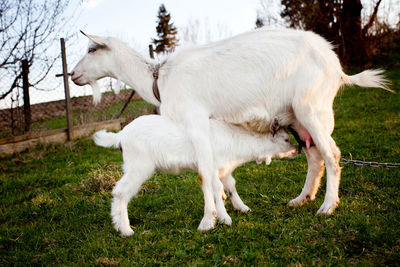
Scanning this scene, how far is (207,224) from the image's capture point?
289 cm

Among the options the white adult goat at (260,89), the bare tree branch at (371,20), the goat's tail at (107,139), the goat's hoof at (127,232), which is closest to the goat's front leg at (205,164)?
the white adult goat at (260,89)

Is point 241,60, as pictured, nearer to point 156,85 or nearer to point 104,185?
point 156,85

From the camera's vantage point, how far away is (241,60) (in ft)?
9.80

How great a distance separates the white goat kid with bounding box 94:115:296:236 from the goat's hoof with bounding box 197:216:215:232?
Answer: 144mm

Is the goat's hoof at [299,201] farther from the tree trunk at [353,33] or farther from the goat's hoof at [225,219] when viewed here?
the tree trunk at [353,33]

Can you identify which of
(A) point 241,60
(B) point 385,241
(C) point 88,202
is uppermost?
(A) point 241,60

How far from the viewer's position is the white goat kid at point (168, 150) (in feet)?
9.75

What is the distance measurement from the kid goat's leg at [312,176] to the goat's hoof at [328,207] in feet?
0.96

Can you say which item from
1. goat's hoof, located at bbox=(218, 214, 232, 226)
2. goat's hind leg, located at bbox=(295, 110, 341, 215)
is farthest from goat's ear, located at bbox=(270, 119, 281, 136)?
goat's hoof, located at bbox=(218, 214, 232, 226)

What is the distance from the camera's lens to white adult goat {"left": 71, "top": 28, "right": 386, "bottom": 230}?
2.89 m

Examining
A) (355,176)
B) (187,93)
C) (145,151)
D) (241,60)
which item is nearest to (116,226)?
(145,151)

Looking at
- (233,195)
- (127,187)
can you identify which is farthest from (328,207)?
(127,187)

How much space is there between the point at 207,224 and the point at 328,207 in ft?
3.67

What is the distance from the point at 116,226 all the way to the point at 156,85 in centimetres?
146
